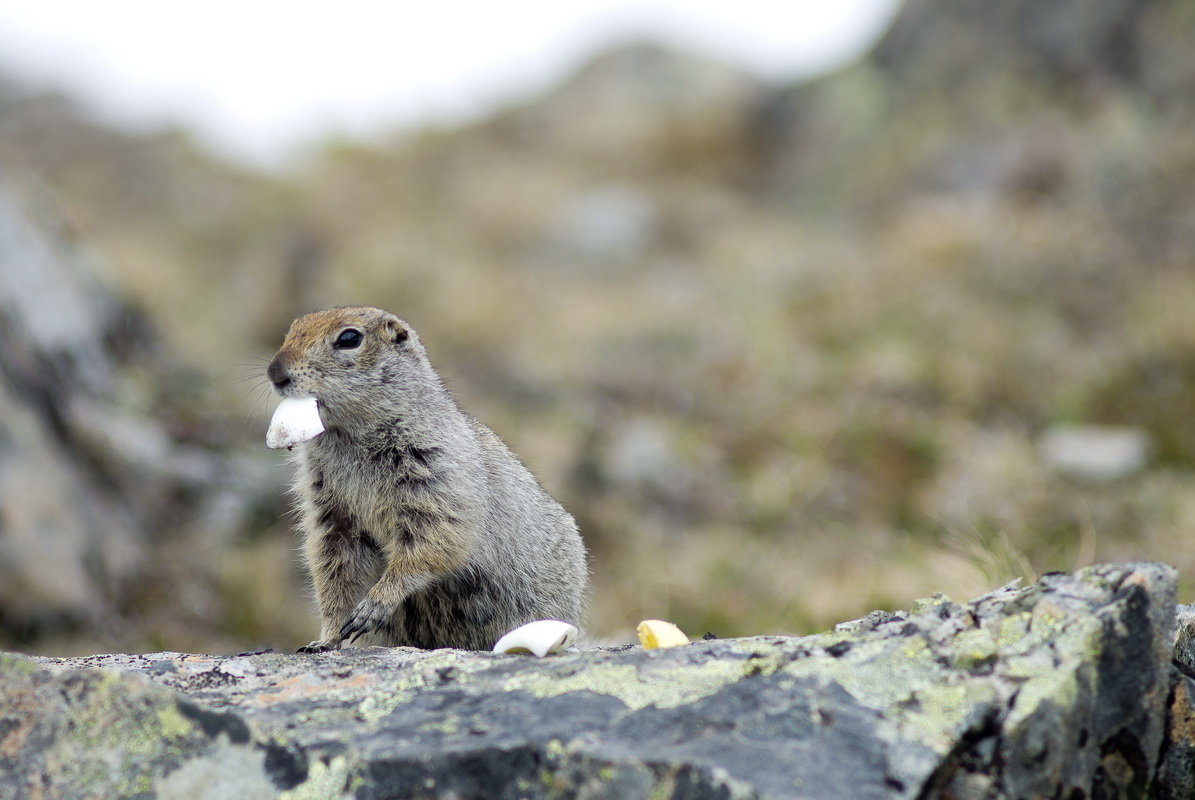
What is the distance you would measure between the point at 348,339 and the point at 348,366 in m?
0.14

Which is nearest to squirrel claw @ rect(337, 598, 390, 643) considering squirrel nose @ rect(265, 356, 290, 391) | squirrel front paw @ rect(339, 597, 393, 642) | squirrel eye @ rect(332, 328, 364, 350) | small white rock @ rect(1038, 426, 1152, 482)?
squirrel front paw @ rect(339, 597, 393, 642)

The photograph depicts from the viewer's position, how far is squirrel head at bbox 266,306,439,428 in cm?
403

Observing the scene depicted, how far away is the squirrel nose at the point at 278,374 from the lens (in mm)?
3977

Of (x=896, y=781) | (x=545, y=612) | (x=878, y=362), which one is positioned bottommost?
(x=896, y=781)

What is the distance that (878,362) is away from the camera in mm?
10461

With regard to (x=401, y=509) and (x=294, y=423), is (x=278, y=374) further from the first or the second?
(x=401, y=509)

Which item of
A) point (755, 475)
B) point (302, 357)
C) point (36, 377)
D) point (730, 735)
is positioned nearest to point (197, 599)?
point (36, 377)

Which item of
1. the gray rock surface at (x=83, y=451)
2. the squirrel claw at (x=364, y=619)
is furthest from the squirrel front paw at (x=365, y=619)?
the gray rock surface at (x=83, y=451)

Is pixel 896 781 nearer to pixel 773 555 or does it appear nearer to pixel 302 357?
pixel 302 357

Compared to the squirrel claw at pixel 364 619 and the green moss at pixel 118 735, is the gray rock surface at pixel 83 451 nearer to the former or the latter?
the squirrel claw at pixel 364 619

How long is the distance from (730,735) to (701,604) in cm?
474

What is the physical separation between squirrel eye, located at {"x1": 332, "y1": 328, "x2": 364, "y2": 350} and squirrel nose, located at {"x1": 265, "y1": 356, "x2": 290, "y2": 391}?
0.28 m

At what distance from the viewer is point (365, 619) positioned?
3652mm

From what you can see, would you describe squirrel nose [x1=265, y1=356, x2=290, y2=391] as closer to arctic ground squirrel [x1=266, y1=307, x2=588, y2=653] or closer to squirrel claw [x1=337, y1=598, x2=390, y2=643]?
arctic ground squirrel [x1=266, y1=307, x2=588, y2=653]
